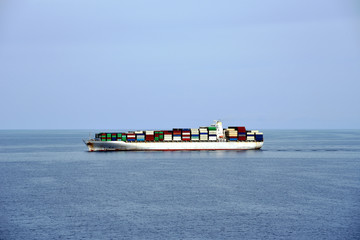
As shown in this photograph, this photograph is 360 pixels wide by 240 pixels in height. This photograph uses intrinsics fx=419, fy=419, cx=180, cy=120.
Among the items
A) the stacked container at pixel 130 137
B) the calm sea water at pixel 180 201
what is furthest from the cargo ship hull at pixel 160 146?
the calm sea water at pixel 180 201

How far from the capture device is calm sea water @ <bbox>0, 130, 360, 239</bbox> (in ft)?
147

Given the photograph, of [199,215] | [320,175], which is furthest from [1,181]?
[320,175]

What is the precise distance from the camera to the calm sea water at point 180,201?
44938 millimetres

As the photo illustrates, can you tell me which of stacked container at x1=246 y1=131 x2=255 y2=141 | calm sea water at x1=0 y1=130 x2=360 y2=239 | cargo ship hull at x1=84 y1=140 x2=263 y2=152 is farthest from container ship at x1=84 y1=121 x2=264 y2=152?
calm sea water at x1=0 y1=130 x2=360 y2=239

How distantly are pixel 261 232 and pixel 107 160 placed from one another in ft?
235

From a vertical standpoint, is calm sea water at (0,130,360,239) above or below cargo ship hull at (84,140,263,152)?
below

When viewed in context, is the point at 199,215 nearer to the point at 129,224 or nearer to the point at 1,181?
the point at 129,224

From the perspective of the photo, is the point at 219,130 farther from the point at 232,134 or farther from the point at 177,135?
the point at 177,135

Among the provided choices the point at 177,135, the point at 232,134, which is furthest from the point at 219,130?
the point at 177,135

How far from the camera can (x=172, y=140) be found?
5187 inches

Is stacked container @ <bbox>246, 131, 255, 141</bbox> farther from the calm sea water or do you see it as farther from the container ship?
the calm sea water

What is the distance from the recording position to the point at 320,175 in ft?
276

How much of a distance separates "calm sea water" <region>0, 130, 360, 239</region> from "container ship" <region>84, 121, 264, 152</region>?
103 feet

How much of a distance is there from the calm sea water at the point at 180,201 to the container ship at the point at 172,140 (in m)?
31.5
